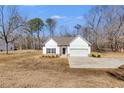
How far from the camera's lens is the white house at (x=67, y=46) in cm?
2670

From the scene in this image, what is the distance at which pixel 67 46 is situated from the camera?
27531 millimetres

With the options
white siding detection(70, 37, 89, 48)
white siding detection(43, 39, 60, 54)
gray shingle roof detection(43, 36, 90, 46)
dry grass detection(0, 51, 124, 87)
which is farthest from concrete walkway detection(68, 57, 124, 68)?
gray shingle roof detection(43, 36, 90, 46)

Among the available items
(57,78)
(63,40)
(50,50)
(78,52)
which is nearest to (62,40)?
(63,40)

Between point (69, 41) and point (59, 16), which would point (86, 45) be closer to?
point (69, 41)

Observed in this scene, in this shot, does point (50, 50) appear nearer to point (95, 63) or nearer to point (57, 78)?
point (95, 63)

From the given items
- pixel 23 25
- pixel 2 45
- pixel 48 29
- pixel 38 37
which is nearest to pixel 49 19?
Answer: pixel 48 29

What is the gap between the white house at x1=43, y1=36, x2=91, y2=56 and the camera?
26.7 metres

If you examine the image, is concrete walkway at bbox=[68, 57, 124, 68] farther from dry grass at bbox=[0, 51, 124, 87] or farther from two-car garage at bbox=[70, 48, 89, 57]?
two-car garage at bbox=[70, 48, 89, 57]

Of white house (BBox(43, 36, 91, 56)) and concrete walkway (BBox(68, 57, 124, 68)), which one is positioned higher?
white house (BBox(43, 36, 91, 56))

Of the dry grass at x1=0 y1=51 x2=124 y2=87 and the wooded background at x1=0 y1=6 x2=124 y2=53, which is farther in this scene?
the wooded background at x1=0 y1=6 x2=124 y2=53

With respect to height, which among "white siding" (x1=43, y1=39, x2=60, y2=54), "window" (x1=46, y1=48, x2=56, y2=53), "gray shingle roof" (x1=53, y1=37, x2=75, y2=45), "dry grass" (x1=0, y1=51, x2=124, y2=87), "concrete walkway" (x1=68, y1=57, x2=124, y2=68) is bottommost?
"concrete walkway" (x1=68, y1=57, x2=124, y2=68)

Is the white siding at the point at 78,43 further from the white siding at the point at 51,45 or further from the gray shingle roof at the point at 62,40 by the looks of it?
the white siding at the point at 51,45

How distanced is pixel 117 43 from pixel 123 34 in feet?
5.11

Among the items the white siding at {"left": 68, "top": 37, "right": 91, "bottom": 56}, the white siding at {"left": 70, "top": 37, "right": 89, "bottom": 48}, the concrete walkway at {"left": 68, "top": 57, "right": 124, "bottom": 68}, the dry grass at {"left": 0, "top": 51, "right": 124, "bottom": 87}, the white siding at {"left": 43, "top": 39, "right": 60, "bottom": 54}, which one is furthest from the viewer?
the white siding at {"left": 70, "top": 37, "right": 89, "bottom": 48}
